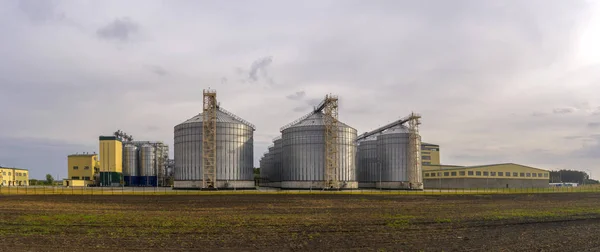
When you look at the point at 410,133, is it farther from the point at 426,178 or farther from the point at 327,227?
the point at 327,227

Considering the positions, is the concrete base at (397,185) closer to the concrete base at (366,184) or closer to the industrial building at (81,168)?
A: the concrete base at (366,184)

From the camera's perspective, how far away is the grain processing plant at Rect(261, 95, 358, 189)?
291 feet

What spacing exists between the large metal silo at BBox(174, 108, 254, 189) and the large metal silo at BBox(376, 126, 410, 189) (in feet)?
110

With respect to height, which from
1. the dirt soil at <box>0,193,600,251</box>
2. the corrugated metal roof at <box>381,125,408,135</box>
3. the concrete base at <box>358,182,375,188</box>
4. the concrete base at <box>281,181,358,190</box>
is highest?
the corrugated metal roof at <box>381,125,408,135</box>

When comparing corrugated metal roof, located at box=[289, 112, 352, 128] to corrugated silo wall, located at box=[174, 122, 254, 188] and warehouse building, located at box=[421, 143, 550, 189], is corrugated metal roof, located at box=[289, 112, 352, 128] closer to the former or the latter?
corrugated silo wall, located at box=[174, 122, 254, 188]

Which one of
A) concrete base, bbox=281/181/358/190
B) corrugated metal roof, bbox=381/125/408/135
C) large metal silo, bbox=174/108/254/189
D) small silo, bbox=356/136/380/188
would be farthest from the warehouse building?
large metal silo, bbox=174/108/254/189

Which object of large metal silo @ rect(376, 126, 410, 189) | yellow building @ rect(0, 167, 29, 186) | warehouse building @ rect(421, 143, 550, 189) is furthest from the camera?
yellow building @ rect(0, 167, 29, 186)

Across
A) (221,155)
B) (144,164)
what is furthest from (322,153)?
(144,164)

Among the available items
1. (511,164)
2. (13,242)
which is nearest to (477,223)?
(13,242)

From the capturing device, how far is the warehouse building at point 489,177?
11975 cm

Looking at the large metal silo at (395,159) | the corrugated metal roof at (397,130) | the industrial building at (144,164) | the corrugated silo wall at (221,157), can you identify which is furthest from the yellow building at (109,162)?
the corrugated metal roof at (397,130)

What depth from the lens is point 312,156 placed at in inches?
3531

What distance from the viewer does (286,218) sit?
33188 millimetres

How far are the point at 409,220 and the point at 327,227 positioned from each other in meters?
7.38
